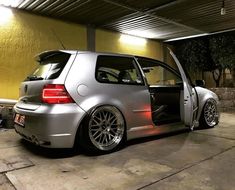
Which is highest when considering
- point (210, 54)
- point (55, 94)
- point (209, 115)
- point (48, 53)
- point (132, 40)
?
point (132, 40)

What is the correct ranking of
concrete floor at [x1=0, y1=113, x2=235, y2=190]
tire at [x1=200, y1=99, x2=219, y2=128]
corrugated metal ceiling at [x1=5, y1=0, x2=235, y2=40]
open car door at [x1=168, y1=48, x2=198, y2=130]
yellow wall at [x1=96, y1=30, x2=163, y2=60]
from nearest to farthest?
concrete floor at [x1=0, y1=113, x2=235, y2=190]
open car door at [x1=168, y1=48, x2=198, y2=130]
tire at [x1=200, y1=99, x2=219, y2=128]
corrugated metal ceiling at [x1=5, y1=0, x2=235, y2=40]
yellow wall at [x1=96, y1=30, x2=163, y2=60]

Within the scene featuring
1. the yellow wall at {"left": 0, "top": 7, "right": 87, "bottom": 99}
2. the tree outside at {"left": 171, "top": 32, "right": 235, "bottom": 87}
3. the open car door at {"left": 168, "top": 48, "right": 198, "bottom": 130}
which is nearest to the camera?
the open car door at {"left": 168, "top": 48, "right": 198, "bottom": 130}

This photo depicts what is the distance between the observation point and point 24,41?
260 inches

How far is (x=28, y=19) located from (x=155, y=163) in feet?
17.8

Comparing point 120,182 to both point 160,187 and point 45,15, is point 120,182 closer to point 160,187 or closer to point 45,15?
point 160,187

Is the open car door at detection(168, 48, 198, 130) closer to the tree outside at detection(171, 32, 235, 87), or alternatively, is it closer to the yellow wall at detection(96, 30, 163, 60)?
the yellow wall at detection(96, 30, 163, 60)

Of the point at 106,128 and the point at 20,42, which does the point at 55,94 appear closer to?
the point at 106,128

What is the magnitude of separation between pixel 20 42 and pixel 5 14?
76cm

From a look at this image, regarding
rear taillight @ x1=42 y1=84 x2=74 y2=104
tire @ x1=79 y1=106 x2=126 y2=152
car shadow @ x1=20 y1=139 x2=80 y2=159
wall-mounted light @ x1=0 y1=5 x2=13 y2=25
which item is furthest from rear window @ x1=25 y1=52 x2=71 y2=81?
wall-mounted light @ x1=0 y1=5 x2=13 y2=25

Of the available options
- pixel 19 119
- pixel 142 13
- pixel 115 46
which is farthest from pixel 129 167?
pixel 115 46

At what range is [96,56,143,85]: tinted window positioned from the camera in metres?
3.55

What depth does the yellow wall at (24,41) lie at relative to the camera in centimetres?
626

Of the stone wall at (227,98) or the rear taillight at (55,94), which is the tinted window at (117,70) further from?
the stone wall at (227,98)

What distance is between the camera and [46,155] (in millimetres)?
3215
